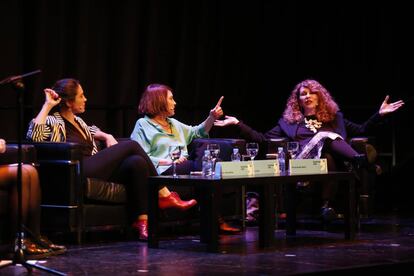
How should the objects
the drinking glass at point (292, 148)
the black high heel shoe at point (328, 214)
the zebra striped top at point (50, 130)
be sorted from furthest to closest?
the black high heel shoe at point (328, 214), the drinking glass at point (292, 148), the zebra striped top at point (50, 130)

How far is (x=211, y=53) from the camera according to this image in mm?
7473

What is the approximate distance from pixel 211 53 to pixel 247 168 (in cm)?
276

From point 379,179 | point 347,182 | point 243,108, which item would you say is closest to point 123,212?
point 347,182

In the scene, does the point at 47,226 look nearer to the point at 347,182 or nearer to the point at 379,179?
the point at 347,182

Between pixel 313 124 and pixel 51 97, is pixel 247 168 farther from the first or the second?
pixel 313 124

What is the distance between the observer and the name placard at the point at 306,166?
5094mm

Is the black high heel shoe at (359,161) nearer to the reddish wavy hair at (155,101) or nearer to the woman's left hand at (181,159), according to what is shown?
the woman's left hand at (181,159)

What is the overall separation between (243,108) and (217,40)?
659 millimetres

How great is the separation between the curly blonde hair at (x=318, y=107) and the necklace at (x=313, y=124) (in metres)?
0.03

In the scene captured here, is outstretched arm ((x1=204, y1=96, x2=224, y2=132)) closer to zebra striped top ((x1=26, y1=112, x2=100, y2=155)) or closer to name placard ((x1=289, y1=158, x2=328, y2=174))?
zebra striped top ((x1=26, y1=112, x2=100, y2=155))

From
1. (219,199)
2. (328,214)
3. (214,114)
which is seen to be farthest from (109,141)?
(328,214)

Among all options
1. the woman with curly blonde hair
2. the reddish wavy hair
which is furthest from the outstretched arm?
the reddish wavy hair

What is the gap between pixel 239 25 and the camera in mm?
7668

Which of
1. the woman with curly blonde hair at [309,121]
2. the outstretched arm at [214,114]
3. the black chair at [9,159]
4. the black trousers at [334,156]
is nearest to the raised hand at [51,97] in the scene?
the black chair at [9,159]
